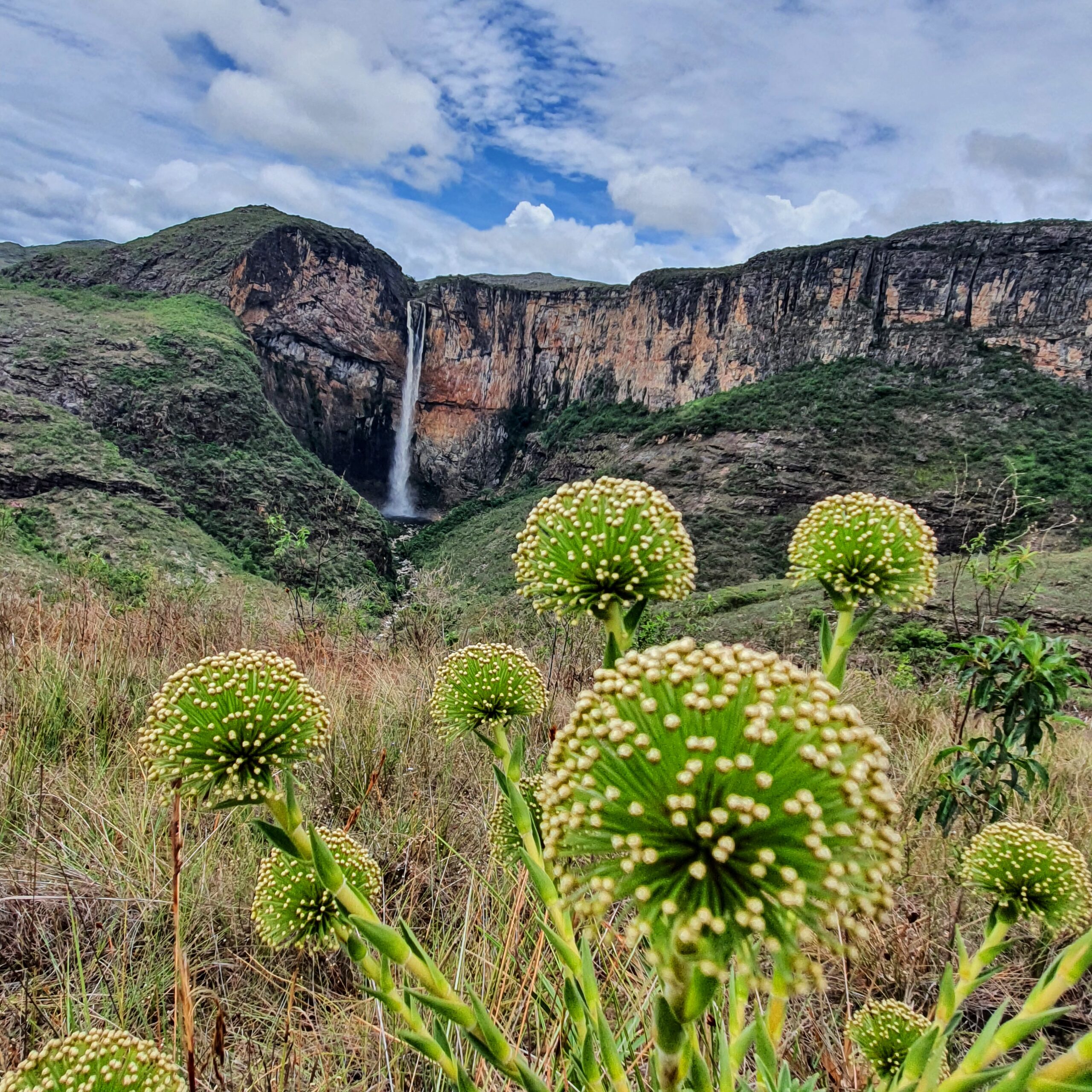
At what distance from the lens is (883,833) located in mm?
1021

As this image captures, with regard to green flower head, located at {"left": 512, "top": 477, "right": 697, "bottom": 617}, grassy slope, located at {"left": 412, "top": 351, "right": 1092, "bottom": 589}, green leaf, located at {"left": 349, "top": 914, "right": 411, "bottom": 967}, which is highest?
grassy slope, located at {"left": 412, "top": 351, "right": 1092, "bottom": 589}

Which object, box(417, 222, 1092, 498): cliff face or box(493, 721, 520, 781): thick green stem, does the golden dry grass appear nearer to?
box(493, 721, 520, 781): thick green stem

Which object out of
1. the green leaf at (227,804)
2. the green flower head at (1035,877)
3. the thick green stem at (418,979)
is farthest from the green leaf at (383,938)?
the green flower head at (1035,877)

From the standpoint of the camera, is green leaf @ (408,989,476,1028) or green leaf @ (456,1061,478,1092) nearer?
green leaf @ (408,989,476,1028)

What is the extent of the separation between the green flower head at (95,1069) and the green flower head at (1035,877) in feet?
7.08

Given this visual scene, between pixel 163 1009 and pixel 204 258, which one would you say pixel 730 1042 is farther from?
pixel 204 258

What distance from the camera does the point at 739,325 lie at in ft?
203

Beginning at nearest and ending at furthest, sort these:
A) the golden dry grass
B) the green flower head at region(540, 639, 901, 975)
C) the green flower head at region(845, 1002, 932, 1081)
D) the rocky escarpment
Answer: the green flower head at region(540, 639, 901, 975) → the green flower head at region(845, 1002, 932, 1081) → the golden dry grass → the rocky escarpment

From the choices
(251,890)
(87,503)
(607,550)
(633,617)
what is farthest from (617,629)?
(87,503)

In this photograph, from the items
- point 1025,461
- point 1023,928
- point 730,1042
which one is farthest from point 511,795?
point 1025,461

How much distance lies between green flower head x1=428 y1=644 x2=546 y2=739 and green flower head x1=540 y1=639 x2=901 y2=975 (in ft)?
2.97

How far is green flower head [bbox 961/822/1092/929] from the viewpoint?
72.5 inches

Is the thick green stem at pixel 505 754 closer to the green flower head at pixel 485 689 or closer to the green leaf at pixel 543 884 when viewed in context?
the green flower head at pixel 485 689

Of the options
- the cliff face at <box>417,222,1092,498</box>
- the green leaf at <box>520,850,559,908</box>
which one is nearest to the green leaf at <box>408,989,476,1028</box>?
the green leaf at <box>520,850,559,908</box>
